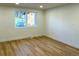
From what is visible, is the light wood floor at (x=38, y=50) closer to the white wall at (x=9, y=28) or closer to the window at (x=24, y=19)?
the white wall at (x=9, y=28)

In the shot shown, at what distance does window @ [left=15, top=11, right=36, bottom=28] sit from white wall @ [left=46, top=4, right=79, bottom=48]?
1016mm

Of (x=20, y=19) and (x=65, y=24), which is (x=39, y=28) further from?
(x=65, y=24)

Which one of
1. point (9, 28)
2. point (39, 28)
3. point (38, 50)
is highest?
point (9, 28)

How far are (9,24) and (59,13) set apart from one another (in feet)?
8.00

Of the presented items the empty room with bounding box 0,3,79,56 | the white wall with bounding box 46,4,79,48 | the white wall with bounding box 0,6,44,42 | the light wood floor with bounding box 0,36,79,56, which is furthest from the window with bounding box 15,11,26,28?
the light wood floor with bounding box 0,36,79,56

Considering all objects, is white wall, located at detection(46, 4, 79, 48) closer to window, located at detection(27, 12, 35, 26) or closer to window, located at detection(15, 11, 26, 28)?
window, located at detection(27, 12, 35, 26)

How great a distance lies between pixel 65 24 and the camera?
14.0 ft

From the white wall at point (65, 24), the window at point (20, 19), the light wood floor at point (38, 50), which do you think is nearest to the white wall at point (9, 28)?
the window at point (20, 19)

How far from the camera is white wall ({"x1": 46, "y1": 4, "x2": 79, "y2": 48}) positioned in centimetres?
371

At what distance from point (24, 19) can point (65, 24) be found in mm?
2378

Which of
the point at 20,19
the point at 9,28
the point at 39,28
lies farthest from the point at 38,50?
the point at 39,28

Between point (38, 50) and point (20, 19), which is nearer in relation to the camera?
point (38, 50)

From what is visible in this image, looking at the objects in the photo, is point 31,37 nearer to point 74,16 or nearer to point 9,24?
point 9,24

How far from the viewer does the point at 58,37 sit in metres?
4.89
